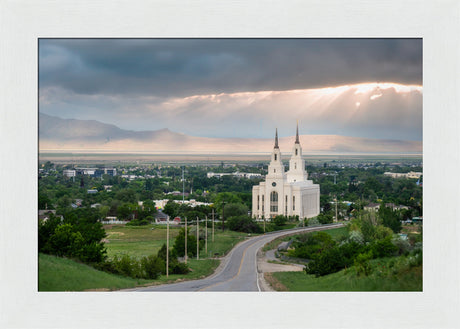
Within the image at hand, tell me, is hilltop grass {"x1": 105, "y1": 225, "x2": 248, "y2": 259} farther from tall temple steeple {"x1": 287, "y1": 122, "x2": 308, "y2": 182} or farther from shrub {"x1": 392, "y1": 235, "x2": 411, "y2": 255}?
tall temple steeple {"x1": 287, "y1": 122, "x2": 308, "y2": 182}

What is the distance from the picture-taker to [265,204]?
136 feet

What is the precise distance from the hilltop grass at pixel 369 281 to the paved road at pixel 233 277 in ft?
3.07

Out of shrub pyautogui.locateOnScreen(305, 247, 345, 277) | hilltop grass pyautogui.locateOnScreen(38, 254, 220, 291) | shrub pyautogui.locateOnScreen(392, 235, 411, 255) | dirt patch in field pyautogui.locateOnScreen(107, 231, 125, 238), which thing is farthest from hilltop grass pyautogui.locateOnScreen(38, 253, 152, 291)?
dirt patch in field pyautogui.locateOnScreen(107, 231, 125, 238)

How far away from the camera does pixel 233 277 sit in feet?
49.4

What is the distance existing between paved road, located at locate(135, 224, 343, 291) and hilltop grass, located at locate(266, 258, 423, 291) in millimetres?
934

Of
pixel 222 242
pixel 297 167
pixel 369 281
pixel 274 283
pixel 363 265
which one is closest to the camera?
pixel 369 281

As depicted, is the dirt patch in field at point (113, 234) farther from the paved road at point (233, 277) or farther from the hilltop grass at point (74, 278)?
the hilltop grass at point (74, 278)

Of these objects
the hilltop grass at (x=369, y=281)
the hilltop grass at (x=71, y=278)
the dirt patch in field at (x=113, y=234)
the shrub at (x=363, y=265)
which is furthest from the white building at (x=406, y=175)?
the hilltop grass at (x=71, y=278)

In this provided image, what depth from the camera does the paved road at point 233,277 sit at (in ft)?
40.0

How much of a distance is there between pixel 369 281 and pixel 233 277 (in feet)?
16.3

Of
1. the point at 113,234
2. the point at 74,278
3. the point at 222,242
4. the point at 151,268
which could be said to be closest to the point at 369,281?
the point at 151,268

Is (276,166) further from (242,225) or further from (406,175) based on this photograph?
(406,175)
